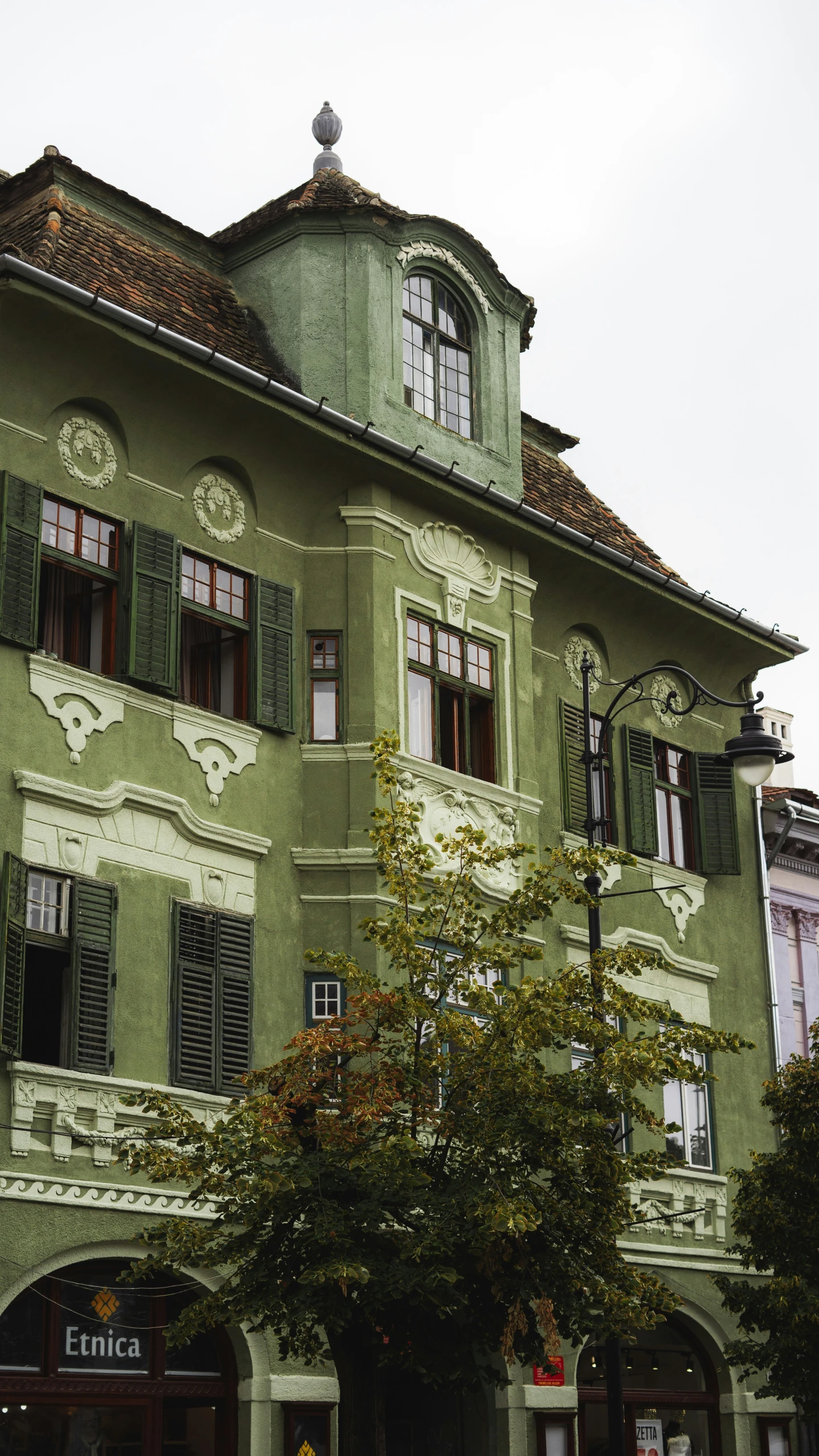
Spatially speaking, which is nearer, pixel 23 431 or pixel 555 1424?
pixel 23 431

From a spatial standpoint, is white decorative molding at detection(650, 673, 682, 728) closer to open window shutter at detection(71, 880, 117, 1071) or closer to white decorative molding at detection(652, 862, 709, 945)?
white decorative molding at detection(652, 862, 709, 945)

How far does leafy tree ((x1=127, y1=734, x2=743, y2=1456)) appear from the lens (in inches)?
Answer: 613

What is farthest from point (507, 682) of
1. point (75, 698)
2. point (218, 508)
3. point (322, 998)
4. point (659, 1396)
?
point (659, 1396)

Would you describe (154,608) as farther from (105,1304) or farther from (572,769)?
(572,769)

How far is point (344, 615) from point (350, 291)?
4.09 m

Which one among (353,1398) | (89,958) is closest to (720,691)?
(89,958)

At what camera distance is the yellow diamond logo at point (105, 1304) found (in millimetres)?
18953

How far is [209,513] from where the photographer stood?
867 inches

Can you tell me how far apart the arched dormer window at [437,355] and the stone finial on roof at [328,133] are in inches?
129

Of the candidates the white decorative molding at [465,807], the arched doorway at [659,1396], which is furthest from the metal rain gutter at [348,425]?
the arched doorway at [659,1396]

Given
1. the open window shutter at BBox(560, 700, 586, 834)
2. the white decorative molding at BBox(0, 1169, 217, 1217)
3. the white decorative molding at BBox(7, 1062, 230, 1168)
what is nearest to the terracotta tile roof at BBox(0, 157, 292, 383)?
the open window shutter at BBox(560, 700, 586, 834)

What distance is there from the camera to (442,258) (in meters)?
25.2

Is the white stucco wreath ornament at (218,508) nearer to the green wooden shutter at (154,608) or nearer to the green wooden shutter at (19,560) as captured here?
the green wooden shutter at (154,608)

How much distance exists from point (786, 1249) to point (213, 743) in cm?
867
